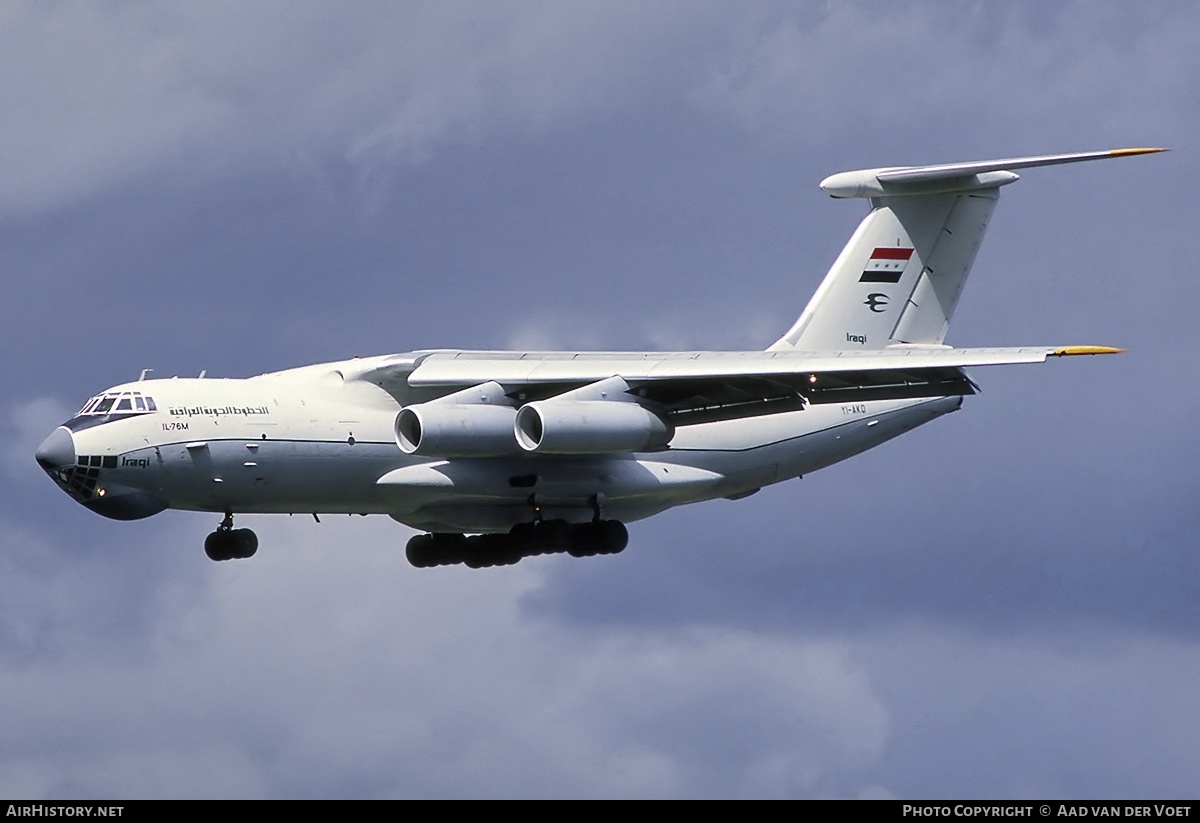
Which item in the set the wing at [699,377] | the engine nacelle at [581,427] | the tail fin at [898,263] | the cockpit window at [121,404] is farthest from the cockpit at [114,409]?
the tail fin at [898,263]

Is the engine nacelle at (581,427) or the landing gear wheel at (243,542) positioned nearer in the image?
the engine nacelle at (581,427)

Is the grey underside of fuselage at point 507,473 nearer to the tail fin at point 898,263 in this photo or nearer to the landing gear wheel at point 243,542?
the landing gear wheel at point 243,542

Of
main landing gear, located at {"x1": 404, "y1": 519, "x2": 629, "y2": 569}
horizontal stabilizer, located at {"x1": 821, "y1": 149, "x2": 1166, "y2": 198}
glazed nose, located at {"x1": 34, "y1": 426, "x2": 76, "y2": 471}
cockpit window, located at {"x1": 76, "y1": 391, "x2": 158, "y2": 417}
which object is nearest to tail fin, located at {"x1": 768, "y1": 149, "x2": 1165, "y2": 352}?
horizontal stabilizer, located at {"x1": 821, "y1": 149, "x2": 1166, "y2": 198}

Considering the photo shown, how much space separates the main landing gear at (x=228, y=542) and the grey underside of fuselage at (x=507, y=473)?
0.30 m

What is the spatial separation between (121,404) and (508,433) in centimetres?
336

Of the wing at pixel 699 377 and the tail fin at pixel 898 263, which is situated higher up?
the tail fin at pixel 898 263

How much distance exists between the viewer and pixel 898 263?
22.5 m

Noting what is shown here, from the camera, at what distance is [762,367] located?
771 inches

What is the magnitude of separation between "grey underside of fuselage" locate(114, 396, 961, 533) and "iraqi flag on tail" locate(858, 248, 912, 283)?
141 centimetres

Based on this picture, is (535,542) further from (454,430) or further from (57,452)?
(57,452)

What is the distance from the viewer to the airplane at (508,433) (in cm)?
1925
